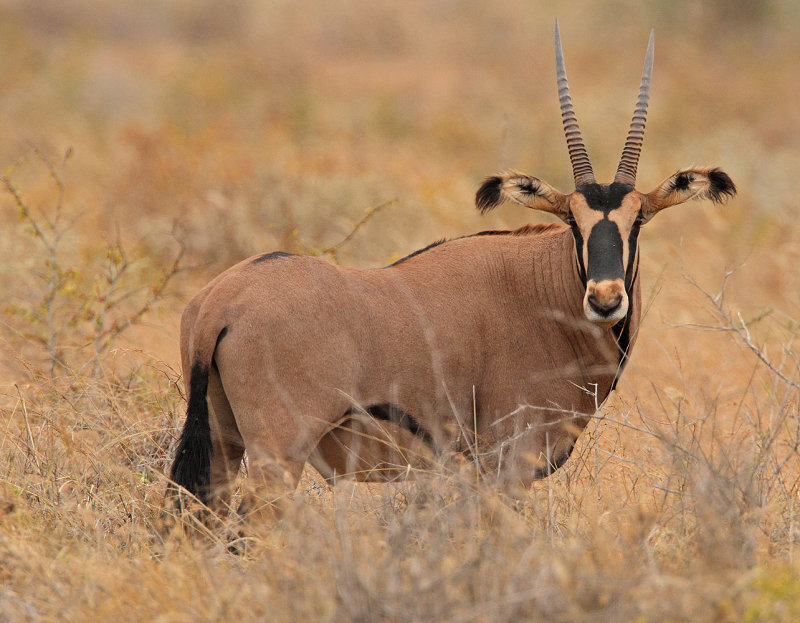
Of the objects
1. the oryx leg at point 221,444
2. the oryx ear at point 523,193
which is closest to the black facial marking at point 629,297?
the oryx ear at point 523,193

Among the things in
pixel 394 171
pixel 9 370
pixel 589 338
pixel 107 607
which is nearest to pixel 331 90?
pixel 394 171

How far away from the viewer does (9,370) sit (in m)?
7.34

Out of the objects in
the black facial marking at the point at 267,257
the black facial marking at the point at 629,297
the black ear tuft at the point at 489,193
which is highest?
the black ear tuft at the point at 489,193

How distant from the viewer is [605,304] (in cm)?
486

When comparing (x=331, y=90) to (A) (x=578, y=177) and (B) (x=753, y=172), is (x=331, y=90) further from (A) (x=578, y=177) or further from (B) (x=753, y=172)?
(A) (x=578, y=177)

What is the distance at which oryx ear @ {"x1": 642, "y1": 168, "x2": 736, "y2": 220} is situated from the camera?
539 centimetres

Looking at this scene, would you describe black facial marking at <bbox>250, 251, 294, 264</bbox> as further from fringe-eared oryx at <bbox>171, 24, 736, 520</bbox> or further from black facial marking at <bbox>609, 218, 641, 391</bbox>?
black facial marking at <bbox>609, 218, 641, 391</bbox>

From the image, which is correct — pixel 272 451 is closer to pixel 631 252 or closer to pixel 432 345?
pixel 432 345

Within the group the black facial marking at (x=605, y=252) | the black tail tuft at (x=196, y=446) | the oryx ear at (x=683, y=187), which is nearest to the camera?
the black tail tuft at (x=196, y=446)

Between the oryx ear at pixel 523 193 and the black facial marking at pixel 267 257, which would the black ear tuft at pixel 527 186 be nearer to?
the oryx ear at pixel 523 193

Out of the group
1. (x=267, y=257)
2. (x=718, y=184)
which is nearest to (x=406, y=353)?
(x=267, y=257)

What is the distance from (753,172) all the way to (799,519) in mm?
13324

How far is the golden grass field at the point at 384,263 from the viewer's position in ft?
12.2

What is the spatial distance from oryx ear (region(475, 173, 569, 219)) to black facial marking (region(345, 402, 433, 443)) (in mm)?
1372
